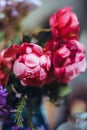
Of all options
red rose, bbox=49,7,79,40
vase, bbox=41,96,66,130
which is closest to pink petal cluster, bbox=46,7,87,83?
red rose, bbox=49,7,79,40

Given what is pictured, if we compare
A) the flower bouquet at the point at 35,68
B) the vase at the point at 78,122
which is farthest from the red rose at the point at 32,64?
the vase at the point at 78,122

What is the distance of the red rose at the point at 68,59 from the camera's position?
0.57 m

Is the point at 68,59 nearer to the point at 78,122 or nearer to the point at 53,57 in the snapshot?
the point at 53,57

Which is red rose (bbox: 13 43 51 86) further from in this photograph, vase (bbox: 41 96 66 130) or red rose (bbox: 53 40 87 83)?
vase (bbox: 41 96 66 130)

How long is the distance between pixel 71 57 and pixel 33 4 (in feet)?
0.97

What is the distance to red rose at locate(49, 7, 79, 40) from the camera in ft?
1.91

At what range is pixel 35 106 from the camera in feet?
2.10

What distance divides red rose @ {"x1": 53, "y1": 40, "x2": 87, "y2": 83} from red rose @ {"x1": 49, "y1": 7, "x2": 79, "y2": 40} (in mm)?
16

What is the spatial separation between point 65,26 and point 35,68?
100 millimetres

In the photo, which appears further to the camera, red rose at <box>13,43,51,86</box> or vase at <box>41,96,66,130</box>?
vase at <box>41,96,66,130</box>

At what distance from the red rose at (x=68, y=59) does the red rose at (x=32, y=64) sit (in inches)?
0.7

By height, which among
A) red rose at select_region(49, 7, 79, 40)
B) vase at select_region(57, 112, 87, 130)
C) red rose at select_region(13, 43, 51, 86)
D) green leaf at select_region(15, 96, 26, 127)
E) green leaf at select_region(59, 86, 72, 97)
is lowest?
vase at select_region(57, 112, 87, 130)

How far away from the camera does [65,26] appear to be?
58 cm

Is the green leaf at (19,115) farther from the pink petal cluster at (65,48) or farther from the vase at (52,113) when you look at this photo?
the vase at (52,113)
